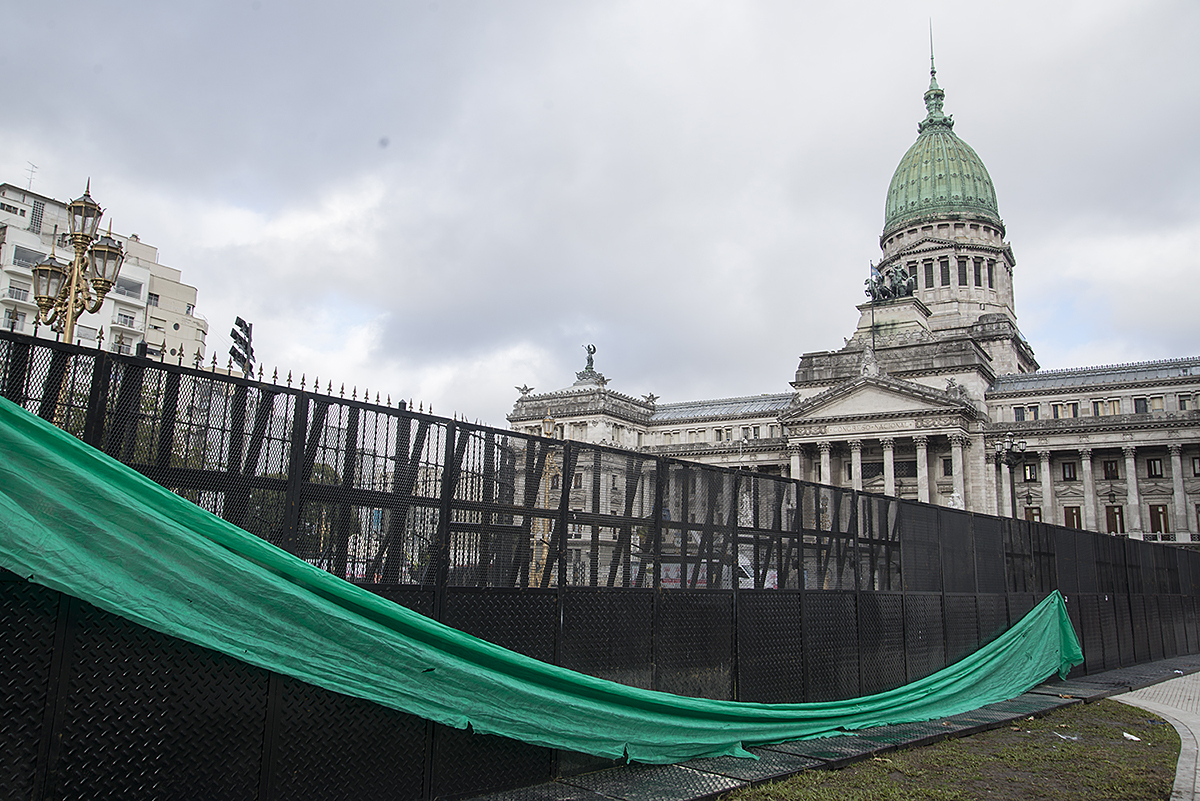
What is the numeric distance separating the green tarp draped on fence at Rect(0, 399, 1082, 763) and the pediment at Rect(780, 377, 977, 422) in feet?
187

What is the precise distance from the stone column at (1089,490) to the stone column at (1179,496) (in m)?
4.76

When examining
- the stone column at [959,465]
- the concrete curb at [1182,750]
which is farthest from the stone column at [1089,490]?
the concrete curb at [1182,750]

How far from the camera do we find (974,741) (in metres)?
10.9

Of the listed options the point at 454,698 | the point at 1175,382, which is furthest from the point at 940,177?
the point at 454,698

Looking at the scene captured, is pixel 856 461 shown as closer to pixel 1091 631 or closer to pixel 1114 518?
pixel 1114 518

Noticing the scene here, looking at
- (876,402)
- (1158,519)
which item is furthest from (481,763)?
(1158,519)

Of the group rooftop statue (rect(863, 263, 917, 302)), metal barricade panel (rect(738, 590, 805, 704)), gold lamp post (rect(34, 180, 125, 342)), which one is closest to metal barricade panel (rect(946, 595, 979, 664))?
metal barricade panel (rect(738, 590, 805, 704))

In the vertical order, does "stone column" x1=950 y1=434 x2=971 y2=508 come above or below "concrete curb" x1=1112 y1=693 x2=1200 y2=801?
above

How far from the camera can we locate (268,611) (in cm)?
570

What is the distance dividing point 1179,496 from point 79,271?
64.3 m

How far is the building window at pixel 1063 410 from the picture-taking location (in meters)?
61.4

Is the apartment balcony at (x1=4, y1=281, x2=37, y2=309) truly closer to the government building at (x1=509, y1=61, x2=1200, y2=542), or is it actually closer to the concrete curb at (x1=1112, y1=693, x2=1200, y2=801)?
the government building at (x1=509, y1=61, x2=1200, y2=542)

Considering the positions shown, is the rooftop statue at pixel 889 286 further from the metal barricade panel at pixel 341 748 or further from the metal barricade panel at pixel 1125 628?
the metal barricade panel at pixel 341 748

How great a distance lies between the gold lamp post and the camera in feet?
49.8
